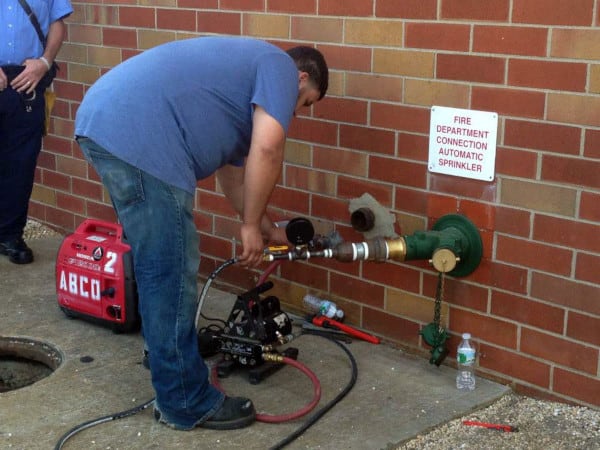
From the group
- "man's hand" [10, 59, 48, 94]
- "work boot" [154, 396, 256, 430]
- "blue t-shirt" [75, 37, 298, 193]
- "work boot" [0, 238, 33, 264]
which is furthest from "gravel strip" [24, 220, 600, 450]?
"man's hand" [10, 59, 48, 94]

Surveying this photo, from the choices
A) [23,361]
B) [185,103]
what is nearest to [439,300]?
[185,103]

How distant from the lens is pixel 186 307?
3.46 metres

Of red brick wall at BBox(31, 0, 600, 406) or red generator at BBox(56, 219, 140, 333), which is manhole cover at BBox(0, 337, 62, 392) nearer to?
red generator at BBox(56, 219, 140, 333)

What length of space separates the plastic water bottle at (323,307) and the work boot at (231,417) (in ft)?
3.72

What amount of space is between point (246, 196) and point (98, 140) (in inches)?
22.9

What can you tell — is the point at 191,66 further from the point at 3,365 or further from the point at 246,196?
the point at 3,365

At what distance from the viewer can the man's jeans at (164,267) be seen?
3.36m

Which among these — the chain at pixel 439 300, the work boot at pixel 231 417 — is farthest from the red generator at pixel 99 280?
the chain at pixel 439 300

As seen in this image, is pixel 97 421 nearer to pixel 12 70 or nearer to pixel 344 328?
pixel 344 328

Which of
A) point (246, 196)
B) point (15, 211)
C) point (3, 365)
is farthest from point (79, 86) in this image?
point (246, 196)

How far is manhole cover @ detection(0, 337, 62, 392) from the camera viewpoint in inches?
177

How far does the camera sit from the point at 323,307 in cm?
474

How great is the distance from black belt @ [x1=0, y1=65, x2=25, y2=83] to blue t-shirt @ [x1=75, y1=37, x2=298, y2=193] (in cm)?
226

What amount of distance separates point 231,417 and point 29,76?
2.88 metres
